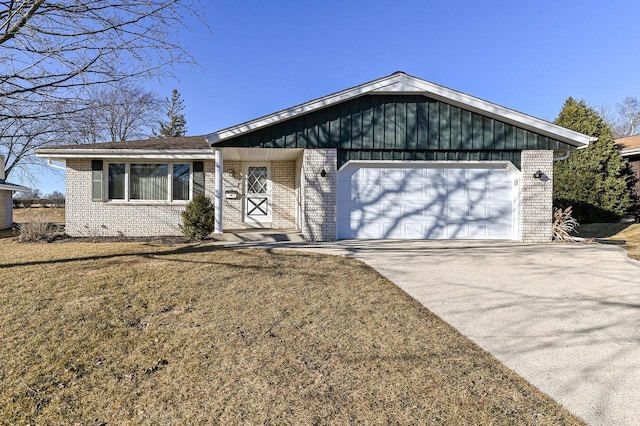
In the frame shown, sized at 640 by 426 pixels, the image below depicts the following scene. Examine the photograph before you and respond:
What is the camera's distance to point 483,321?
12.5 ft

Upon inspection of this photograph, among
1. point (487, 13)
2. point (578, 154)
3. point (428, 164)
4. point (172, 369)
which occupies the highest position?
point (487, 13)

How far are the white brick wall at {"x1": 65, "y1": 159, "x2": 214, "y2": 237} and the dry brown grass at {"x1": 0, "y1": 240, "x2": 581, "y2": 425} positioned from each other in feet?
19.0

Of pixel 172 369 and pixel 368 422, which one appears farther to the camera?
pixel 172 369

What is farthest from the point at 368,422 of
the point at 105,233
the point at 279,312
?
the point at 105,233

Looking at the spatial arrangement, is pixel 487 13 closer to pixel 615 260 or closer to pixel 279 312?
pixel 615 260

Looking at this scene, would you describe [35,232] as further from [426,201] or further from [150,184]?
[426,201]

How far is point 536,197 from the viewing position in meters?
9.59

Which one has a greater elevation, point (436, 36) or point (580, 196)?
point (436, 36)

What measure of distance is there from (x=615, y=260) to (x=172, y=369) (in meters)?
8.76

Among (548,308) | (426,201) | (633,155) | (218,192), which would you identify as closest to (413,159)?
(426,201)

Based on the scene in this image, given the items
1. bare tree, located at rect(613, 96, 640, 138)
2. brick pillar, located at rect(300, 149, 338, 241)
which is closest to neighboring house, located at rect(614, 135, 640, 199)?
brick pillar, located at rect(300, 149, 338, 241)

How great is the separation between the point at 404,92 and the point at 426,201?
3179mm

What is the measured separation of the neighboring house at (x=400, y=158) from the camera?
9180 millimetres

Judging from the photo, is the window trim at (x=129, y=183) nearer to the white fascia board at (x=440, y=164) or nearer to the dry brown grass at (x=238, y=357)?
the white fascia board at (x=440, y=164)
